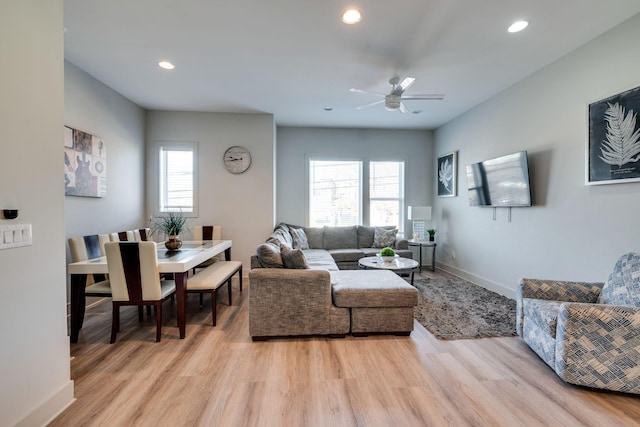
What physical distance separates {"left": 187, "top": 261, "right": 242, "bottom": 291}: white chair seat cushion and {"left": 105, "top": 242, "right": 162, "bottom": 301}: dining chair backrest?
1.21 ft

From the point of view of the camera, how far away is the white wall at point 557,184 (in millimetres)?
2506

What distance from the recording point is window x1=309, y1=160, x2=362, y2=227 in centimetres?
586

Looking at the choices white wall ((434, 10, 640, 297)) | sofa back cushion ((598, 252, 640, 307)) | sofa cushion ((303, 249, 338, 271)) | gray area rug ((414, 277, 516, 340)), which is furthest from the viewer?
sofa cushion ((303, 249, 338, 271))

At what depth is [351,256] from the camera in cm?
499

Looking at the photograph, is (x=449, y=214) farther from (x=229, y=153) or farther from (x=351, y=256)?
(x=229, y=153)

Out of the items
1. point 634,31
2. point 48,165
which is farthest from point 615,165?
point 48,165

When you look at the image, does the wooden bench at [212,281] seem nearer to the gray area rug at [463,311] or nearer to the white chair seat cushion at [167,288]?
the white chair seat cushion at [167,288]

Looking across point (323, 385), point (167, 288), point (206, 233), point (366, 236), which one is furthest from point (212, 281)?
point (366, 236)

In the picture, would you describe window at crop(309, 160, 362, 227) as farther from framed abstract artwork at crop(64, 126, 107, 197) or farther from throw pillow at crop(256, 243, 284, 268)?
framed abstract artwork at crop(64, 126, 107, 197)

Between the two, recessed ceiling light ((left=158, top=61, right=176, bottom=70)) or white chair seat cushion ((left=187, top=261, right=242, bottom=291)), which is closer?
white chair seat cushion ((left=187, top=261, right=242, bottom=291))

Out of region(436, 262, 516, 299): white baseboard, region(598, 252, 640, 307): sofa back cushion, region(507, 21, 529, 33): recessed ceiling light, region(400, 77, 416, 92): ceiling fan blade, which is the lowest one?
region(436, 262, 516, 299): white baseboard

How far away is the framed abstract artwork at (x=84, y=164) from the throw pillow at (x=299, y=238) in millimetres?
2851

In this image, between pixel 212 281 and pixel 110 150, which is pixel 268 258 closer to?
pixel 212 281

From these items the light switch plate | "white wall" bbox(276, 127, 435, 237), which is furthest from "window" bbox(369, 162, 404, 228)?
the light switch plate
